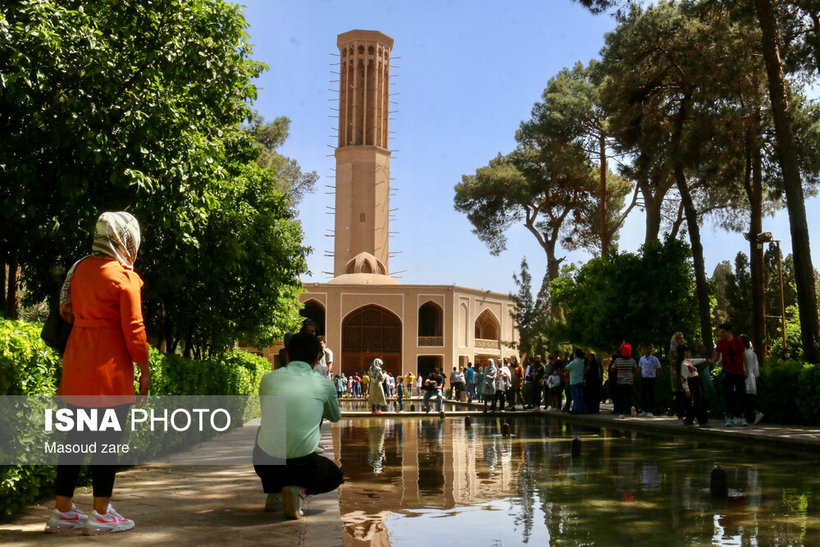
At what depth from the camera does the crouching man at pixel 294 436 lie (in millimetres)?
4633

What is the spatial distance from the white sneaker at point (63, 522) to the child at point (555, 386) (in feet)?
53.4

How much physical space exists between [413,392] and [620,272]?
68.7 ft

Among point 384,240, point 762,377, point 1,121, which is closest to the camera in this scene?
point 1,121

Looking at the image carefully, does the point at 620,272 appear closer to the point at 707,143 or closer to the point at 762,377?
the point at 707,143

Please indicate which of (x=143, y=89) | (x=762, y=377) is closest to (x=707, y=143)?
(x=762, y=377)

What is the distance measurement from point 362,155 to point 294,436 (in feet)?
178

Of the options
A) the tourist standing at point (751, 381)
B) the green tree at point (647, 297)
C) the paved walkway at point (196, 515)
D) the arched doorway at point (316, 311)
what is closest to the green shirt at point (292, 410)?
the paved walkway at point (196, 515)

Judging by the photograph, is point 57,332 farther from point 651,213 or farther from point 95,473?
point 651,213

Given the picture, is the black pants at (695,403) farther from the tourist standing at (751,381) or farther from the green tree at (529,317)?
the green tree at (529,317)

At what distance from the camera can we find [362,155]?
191ft

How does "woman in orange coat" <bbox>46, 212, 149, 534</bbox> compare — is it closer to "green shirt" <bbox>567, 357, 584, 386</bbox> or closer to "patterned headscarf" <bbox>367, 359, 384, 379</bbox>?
"green shirt" <bbox>567, 357, 584, 386</bbox>

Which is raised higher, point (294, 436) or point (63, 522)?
point (294, 436)

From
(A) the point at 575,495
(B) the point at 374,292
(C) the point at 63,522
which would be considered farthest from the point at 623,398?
(B) the point at 374,292

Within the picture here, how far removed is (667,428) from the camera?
489 inches
